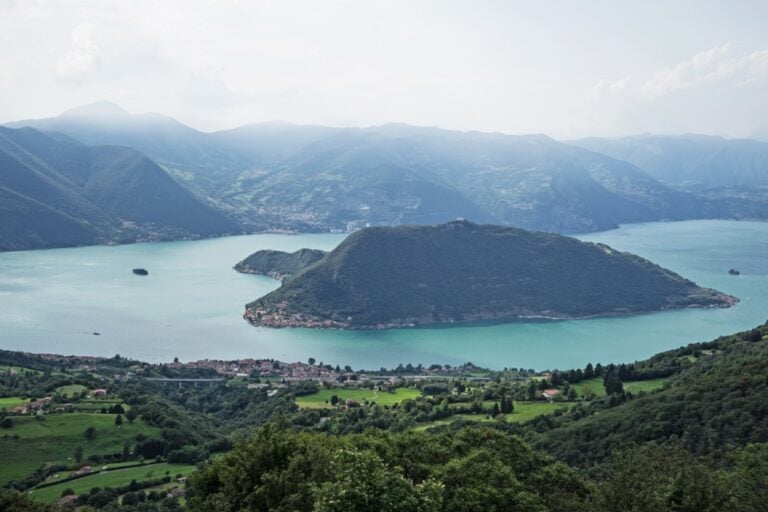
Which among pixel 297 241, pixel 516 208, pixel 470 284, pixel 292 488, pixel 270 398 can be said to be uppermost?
pixel 516 208

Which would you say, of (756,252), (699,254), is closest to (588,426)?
(699,254)

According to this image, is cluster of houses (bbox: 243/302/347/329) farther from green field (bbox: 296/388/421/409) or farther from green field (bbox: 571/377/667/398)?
green field (bbox: 571/377/667/398)

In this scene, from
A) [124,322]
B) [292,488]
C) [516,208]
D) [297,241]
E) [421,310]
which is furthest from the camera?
[516,208]

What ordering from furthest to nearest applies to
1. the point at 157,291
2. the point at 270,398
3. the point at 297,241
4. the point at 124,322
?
the point at 297,241 < the point at 157,291 < the point at 124,322 < the point at 270,398

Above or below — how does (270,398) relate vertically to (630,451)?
below

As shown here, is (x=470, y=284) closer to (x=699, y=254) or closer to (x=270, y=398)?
(x=270, y=398)

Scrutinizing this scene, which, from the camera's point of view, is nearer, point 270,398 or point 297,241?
point 270,398

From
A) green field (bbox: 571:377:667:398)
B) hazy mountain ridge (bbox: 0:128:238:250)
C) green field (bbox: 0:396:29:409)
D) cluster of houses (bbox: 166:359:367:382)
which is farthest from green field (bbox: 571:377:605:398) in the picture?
hazy mountain ridge (bbox: 0:128:238:250)

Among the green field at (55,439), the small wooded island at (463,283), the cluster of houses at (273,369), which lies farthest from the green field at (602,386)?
the small wooded island at (463,283)
